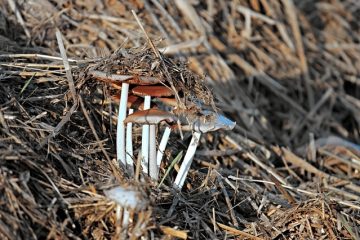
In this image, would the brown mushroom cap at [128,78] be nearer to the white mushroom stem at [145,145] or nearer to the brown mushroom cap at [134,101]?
the white mushroom stem at [145,145]

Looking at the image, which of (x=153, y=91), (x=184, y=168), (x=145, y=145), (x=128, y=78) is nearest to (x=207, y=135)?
(x=184, y=168)

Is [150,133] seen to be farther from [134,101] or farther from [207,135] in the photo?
[207,135]

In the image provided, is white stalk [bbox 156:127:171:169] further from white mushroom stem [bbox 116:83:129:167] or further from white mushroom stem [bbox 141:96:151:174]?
white mushroom stem [bbox 116:83:129:167]

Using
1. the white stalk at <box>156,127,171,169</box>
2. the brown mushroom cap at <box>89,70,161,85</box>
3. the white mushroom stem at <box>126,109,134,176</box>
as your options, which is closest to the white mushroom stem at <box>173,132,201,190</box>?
the white stalk at <box>156,127,171,169</box>

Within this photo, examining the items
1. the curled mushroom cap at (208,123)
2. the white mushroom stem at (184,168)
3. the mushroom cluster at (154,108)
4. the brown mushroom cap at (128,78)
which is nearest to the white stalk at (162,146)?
the mushroom cluster at (154,108)

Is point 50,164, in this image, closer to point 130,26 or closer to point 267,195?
point 267,195

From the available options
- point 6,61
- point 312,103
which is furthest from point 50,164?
point 312,103
